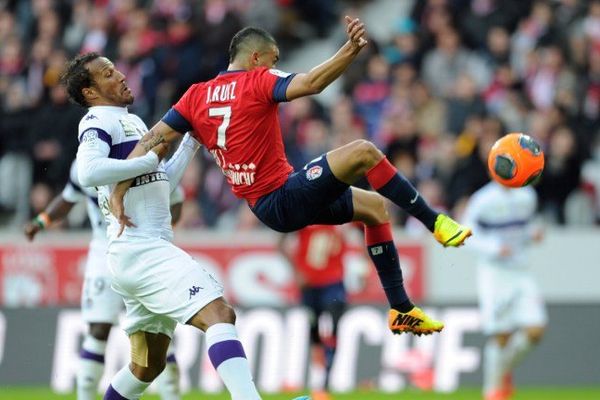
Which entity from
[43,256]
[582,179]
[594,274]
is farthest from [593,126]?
[43,256]

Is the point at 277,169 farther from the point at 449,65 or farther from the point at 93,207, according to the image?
the point at 449,65

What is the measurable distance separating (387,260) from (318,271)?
16.9ft

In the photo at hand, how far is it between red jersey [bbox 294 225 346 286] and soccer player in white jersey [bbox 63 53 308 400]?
526cm

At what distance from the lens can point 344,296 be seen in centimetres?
1406

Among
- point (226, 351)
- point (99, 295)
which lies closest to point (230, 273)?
point (99, 295)

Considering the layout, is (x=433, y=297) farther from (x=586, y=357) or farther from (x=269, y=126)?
(x=269, y=126)

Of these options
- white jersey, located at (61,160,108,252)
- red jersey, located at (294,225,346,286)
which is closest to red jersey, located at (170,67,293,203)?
white jersey, located at (61,160,108,252)

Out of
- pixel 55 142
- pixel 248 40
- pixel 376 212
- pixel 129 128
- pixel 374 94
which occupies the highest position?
pixel 374 94

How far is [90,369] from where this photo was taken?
34.5 feet

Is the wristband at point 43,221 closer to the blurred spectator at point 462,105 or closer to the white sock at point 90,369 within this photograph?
the white sock at point 90,369

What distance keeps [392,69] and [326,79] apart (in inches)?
385

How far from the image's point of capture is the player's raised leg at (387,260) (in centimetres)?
905

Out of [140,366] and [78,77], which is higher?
[78,77]

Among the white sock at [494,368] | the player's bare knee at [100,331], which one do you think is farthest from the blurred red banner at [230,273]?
the player's bare knee at [100,331]
